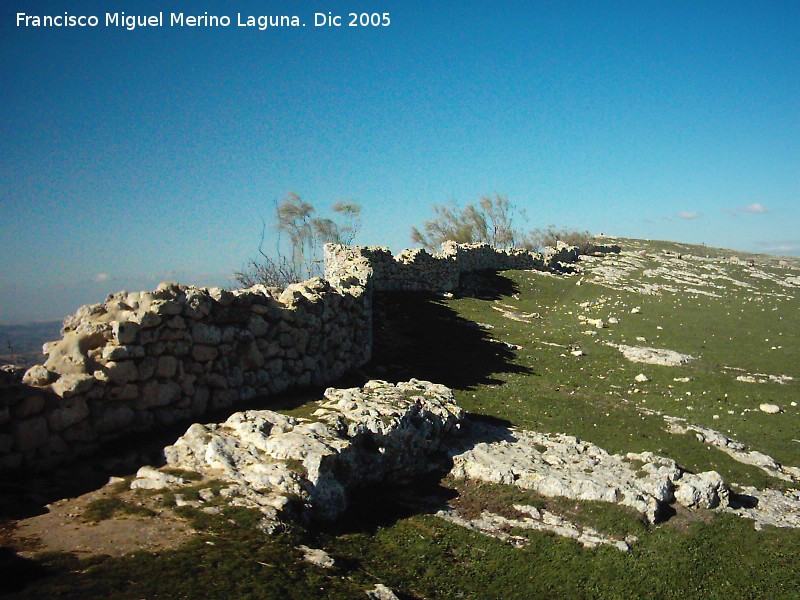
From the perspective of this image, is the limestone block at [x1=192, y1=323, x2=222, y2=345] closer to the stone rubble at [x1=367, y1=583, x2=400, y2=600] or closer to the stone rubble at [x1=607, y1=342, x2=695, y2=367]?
the stone rubble at [x1=367, y1=583, x2=400, y2=600]

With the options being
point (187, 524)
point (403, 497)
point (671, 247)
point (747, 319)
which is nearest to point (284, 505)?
point (187, 524)

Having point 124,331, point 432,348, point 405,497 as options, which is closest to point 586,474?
point 405,497

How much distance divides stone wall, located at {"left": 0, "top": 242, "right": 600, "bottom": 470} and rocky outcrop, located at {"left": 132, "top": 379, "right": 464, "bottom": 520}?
2.11 meters

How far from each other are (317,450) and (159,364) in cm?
543

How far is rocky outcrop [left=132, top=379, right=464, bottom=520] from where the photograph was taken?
1255 cm

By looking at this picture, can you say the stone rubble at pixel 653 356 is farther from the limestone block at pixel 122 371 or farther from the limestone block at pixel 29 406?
the limestone block at pixel 29 406

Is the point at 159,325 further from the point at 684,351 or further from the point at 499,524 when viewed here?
the point at 684,351

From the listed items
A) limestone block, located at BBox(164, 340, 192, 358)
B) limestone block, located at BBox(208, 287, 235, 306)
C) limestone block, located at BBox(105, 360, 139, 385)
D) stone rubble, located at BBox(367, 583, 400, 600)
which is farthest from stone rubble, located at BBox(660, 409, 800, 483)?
limestone block, located at BBox(105, 360, 139, 385)

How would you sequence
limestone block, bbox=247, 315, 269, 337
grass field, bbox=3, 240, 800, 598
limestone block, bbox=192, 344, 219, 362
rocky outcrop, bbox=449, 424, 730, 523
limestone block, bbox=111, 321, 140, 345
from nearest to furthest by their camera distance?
grass field, bbox=3, 240, 800, 598
limestone block, bbox=111, 321, 140, 345
rocky outcrop, bbox=449, 424, 730, 523
limestone block, bbox=192, 344, 219, 362
limestone block, bbox=247, 315, 269, 337

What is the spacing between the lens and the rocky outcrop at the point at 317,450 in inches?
494

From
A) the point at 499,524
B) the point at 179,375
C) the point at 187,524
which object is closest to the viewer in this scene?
the point at 187,524

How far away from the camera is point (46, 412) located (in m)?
13.0

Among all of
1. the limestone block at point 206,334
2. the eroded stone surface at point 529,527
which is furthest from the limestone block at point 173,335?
the eroded stone surface at point 529,527

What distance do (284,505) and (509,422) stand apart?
1261cm
